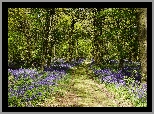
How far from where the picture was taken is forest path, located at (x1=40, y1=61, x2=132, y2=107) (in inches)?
350

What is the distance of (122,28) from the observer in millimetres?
12195

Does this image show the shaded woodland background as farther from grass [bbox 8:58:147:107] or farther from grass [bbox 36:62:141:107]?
grass [bbox 36:62:141:107]

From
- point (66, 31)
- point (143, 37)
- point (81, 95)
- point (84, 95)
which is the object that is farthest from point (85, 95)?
point (66, 31)

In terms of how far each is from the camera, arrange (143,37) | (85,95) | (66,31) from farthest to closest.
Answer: (66,31)
(85,95)
(143,37)

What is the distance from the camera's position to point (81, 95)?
384 inches

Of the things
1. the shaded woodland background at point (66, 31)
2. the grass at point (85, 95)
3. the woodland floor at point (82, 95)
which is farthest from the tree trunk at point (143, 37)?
the woodland floor at point (82, 95)

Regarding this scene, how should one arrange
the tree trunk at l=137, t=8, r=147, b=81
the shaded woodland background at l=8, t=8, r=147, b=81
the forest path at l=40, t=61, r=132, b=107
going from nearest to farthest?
the forest path at l=40, t=61, r=132, b=107, the tree trunk at l=137, t=8, r=147, b=81, the shaded woodland background at l=8, t=8, r=147, b=81

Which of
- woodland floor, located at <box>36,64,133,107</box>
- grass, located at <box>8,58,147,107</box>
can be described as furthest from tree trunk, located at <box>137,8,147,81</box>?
woodland floor, located at <box>36,64,133,107</box>

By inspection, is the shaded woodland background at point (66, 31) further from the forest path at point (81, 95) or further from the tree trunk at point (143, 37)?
the forest path at point (81, 95)

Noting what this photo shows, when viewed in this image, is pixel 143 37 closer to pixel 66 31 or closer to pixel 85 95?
pixel 85 95

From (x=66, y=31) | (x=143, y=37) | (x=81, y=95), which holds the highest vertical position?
(x=66, y=31)

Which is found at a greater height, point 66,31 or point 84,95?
point 66,31
